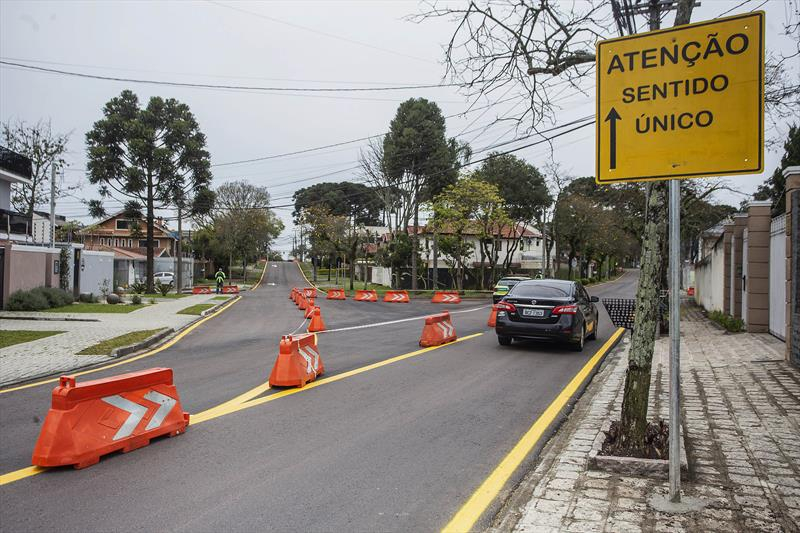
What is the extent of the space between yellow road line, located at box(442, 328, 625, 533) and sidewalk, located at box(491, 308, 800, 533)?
17 cm

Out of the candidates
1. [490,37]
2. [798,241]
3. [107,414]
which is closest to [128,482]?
[107,414]

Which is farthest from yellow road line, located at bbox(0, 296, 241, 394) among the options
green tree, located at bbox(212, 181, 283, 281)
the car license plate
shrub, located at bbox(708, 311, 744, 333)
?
green tree, located at bbox(212, 181, 283, 281)

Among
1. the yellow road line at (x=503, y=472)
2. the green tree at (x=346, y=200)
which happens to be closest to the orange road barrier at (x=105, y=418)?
the yellow road line at (x=503, y=472)

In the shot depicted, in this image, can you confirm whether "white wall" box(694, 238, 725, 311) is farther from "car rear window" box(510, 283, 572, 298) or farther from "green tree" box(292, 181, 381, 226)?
"green tree" box(292, 181, 381, 226)

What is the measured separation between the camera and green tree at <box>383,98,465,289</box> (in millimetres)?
48031

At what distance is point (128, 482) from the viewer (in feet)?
15.5

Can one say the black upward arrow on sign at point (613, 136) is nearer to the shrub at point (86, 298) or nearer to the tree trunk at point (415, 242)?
the shrub at point (86, 298)

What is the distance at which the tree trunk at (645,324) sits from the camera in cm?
517

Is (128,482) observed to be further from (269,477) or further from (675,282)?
(675,282)

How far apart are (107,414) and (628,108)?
5.17m

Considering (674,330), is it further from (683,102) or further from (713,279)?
(713,279)

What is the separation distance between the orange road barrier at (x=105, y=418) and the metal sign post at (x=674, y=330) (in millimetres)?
4663

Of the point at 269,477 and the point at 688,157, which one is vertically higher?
the point at 688,157

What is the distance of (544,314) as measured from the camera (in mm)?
12578
